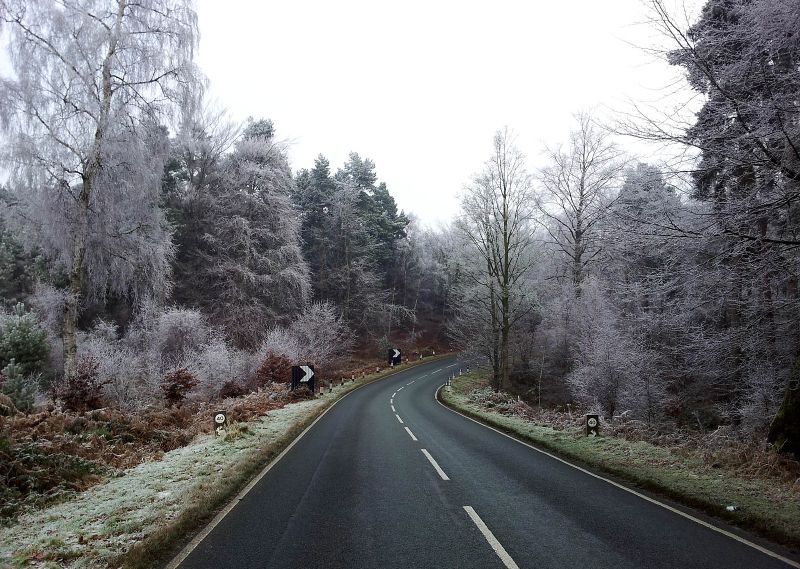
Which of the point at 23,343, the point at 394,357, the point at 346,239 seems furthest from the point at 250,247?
the point at 394,357

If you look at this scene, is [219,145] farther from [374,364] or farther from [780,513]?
[780,513]

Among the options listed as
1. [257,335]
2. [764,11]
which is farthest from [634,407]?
[257,335]

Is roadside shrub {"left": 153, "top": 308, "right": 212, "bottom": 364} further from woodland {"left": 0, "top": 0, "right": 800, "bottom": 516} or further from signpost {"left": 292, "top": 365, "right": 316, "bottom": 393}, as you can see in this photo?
signpost {"left": 292, "top": 365, "right": 316, "bottom": 393}

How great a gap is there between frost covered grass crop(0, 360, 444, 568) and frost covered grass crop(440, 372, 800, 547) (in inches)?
253

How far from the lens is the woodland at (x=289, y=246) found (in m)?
6.61

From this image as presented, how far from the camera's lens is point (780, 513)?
5410mm

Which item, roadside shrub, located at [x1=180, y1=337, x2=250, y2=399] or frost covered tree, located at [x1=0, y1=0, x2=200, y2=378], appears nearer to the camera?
frost covered tree, located at [x1=0, y1=0, x2=200, y2=378]

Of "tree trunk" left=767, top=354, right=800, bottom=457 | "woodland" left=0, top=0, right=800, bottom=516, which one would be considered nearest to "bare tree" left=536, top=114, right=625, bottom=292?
"woodland" left=0, top=0, right=800, bottom=516

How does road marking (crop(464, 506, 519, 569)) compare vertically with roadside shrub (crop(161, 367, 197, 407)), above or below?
below

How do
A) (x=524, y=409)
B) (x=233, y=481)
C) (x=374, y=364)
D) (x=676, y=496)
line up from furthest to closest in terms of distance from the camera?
1. (x=374, y=364)
2. (x=524, y=409)
3. (x=233, y=481)
4. (x=676, y=496)

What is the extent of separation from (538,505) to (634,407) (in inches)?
572

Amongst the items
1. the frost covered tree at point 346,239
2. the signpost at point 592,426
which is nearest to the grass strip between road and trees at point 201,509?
the signpost at point 592,426

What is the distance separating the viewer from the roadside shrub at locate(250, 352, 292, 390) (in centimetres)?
2328

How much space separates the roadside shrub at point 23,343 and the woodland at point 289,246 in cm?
8
